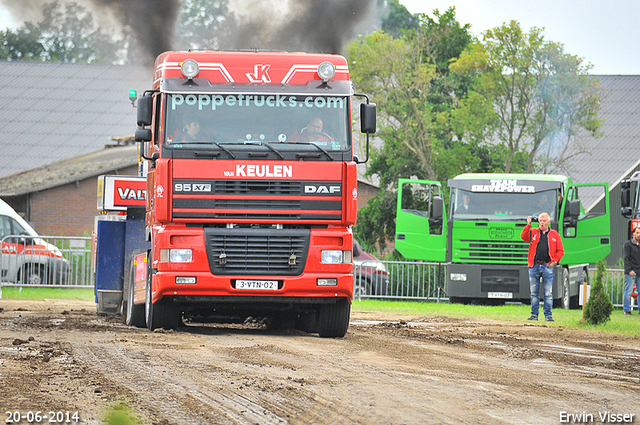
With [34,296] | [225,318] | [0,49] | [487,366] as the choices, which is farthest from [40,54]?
[487,366]

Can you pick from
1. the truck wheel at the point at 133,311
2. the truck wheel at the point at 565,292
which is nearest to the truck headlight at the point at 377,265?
the truck wheel at the point at 565,292

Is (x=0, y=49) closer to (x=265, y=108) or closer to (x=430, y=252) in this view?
(x=430, y=252)

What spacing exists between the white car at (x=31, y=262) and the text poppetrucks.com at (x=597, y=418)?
19.2m

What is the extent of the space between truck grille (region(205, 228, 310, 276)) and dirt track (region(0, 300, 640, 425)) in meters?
0.91

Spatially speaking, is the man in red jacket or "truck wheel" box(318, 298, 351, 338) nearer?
"truck wheel" box(318, 298, 351, 338)

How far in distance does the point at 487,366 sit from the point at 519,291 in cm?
1512

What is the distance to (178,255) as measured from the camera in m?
11.7

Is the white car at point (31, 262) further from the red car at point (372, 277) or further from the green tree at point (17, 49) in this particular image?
the green tree at point (17, 49)

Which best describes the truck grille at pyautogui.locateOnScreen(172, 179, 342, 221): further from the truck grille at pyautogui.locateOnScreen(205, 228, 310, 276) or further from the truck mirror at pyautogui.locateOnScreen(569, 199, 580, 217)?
the truck mirror at pyautogui.locateOnScreen(569, 199, 580, 217)

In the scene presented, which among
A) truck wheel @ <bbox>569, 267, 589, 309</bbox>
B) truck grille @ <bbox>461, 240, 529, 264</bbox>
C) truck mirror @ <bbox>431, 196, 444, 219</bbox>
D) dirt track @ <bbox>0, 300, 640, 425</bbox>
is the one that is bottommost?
dirt track @ <bbox>0, 300, 640, 425</bbox>

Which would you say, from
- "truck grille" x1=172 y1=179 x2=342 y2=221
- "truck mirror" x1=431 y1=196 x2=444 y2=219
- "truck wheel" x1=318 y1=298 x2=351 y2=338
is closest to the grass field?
"truck mirror" x1=431 y1=196 x2=444 y2=219

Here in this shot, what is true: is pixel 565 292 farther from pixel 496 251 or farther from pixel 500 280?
pixel 496 251

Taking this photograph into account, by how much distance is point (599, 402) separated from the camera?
723cm

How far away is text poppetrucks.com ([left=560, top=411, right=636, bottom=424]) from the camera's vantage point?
20.9 ft
